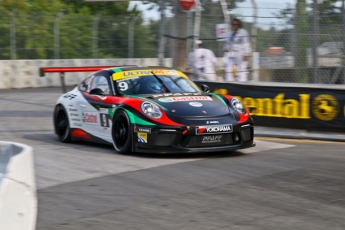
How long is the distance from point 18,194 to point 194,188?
269 centimetres

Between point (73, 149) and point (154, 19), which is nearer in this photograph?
point (73, 149)

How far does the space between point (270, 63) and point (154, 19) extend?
1296 cm

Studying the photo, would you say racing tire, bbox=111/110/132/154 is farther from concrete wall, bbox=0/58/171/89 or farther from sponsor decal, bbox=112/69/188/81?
concrete wall, bbox=0/58/171/89

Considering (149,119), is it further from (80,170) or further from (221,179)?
(221,179)

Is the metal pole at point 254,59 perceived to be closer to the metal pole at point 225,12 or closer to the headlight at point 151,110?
the metal pole at point 225,12

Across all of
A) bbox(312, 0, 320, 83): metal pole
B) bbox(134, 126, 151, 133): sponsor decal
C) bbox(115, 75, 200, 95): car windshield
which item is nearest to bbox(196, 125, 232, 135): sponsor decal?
bbox(134, 126, 151, 133): sponsor decal

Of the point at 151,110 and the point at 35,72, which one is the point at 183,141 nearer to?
the point at 151,110

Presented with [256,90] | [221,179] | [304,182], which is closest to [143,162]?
[221,179]

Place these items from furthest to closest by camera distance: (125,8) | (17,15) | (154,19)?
(125,8) < (154,19) < (17,15)

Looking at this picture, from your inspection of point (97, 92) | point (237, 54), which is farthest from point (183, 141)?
point (237, 54)

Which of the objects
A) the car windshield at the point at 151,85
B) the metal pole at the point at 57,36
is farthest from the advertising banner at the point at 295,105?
the metal pole at the point at 57,36

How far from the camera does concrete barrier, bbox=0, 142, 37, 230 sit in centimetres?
459

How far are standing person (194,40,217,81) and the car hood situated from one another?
3.75m

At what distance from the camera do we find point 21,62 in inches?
977
